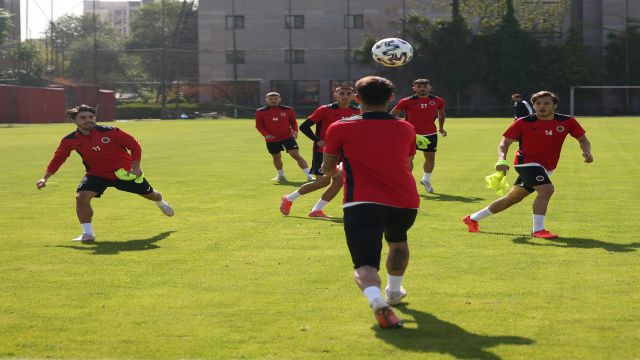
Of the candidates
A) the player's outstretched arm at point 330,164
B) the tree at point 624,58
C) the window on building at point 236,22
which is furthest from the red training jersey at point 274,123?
the window on building at point 236,22

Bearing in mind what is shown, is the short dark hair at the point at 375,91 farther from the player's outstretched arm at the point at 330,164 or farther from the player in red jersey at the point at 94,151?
the player in red jersey at the point at 94,151

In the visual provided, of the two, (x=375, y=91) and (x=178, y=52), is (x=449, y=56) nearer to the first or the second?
(x=178, y=52)

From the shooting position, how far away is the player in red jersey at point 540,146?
39.0ft

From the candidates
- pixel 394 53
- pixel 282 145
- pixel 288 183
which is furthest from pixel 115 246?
pixel 282 145

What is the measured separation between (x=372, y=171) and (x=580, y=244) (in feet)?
15.6

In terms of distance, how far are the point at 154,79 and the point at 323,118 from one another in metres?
61.0

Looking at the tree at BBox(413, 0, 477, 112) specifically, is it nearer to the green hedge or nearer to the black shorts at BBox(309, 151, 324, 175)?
the green hedge

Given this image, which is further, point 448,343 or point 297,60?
point 297,60

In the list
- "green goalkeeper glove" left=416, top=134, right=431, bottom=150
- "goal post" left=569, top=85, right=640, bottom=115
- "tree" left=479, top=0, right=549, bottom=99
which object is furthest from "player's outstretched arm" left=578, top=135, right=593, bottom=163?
"tree" left=479, top=0, right=549, bottom=99

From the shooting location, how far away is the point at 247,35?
258 feet

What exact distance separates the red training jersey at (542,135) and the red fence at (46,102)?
52229 millimetres

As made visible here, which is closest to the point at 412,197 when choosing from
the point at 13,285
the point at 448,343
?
the point at 448,343

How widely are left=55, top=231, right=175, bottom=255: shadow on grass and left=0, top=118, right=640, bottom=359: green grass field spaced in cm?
3

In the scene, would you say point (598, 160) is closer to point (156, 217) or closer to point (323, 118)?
point (323, 118)
